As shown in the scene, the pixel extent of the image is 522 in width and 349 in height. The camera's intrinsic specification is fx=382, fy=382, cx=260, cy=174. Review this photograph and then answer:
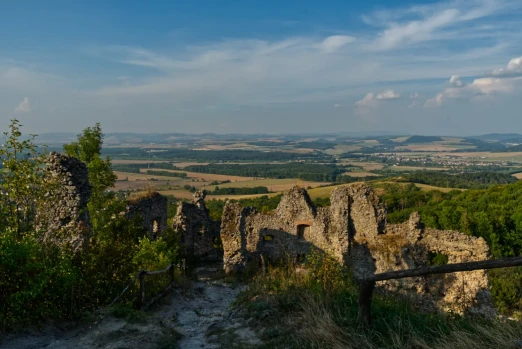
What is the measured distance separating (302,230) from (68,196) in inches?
445

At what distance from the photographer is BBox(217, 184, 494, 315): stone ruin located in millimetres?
13969

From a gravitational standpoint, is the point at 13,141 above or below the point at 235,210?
above

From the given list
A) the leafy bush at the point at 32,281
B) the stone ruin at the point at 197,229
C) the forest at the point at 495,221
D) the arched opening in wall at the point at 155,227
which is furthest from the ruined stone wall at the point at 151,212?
the forest at the point at 495,221

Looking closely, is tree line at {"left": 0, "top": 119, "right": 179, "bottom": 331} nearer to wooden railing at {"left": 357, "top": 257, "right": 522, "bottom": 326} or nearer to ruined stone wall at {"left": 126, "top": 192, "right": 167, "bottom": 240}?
wooden railing at {"left": 357, "top": 257, "right": 522, "bottom": 326}

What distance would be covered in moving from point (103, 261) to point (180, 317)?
241 centimetres

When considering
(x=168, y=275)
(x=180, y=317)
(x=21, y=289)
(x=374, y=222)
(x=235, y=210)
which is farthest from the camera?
(x=235, y=210)

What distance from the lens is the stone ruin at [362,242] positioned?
13969mm

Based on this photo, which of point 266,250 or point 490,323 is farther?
point 266,250

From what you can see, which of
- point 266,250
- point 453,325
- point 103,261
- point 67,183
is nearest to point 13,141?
point 67,183

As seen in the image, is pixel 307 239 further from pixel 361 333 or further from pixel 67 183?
pixel 361 333

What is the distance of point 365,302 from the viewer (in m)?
5.93

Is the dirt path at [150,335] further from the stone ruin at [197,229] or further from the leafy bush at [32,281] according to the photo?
the stone ruin at [197,229]

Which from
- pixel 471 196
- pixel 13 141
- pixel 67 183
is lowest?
pixel 471 196

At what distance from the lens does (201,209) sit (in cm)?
2280
